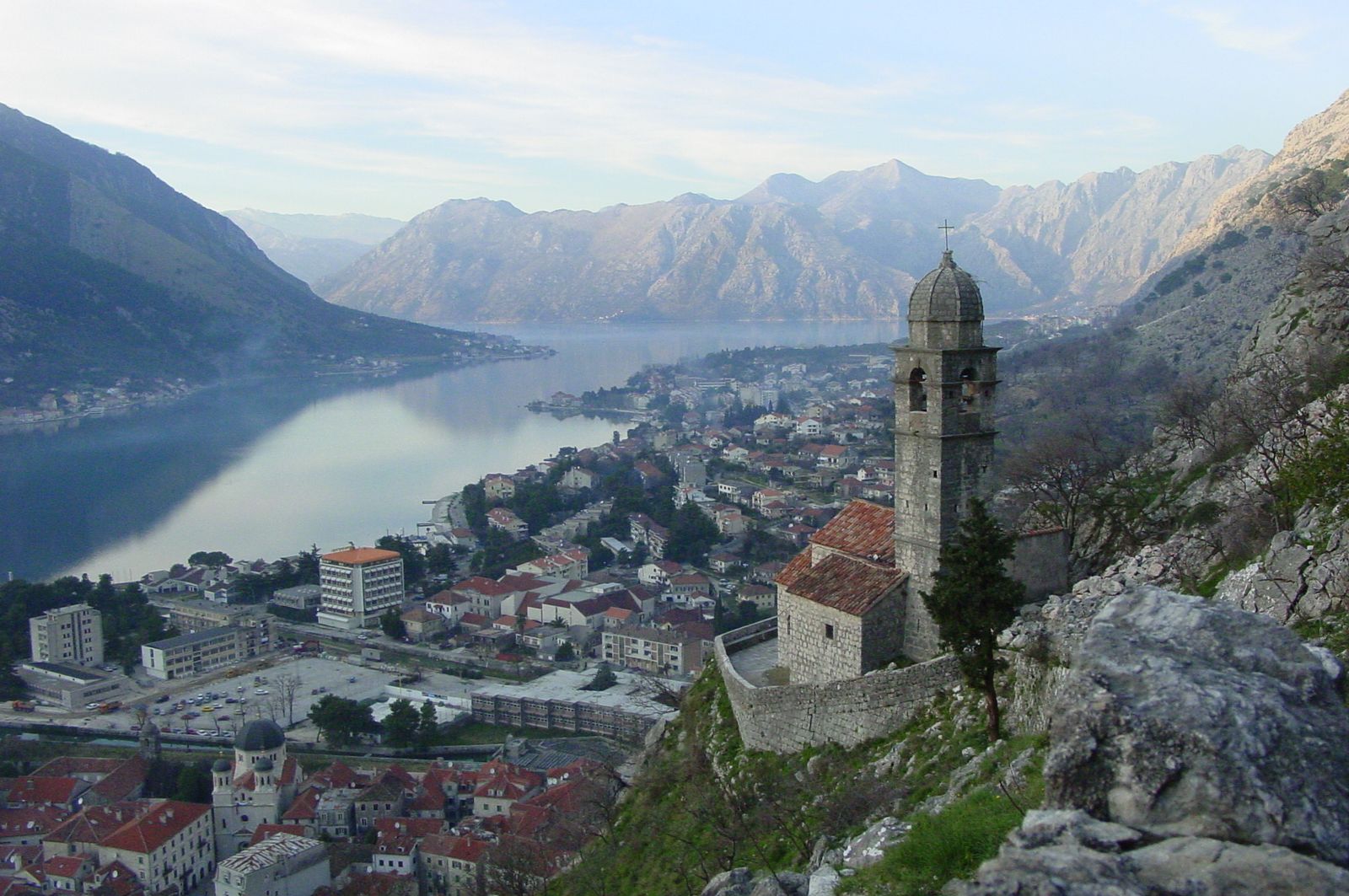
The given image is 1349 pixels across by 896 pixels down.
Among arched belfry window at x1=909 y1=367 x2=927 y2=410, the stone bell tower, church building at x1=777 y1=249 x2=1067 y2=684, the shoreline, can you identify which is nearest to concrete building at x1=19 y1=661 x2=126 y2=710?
church building at x1=777 y1=249 x2=1067 y2=684

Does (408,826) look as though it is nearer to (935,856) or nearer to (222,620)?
(222,620)

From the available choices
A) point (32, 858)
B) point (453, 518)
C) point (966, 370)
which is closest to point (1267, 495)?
point (966, 370)

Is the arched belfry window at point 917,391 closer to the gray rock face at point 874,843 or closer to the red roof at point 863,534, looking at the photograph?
the red roof at point 863,534

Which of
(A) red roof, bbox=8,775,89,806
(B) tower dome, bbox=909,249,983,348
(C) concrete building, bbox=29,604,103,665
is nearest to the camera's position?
(B) tower dome, bbox=909,249,983,348

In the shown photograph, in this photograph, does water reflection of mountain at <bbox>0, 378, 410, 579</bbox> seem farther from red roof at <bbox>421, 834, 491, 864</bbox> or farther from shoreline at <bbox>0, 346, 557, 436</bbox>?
red roof at <bbox>421, 834, 491, 864</bbox>

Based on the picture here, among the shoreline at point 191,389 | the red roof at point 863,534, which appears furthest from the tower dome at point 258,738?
the shoreline at point 191,389
